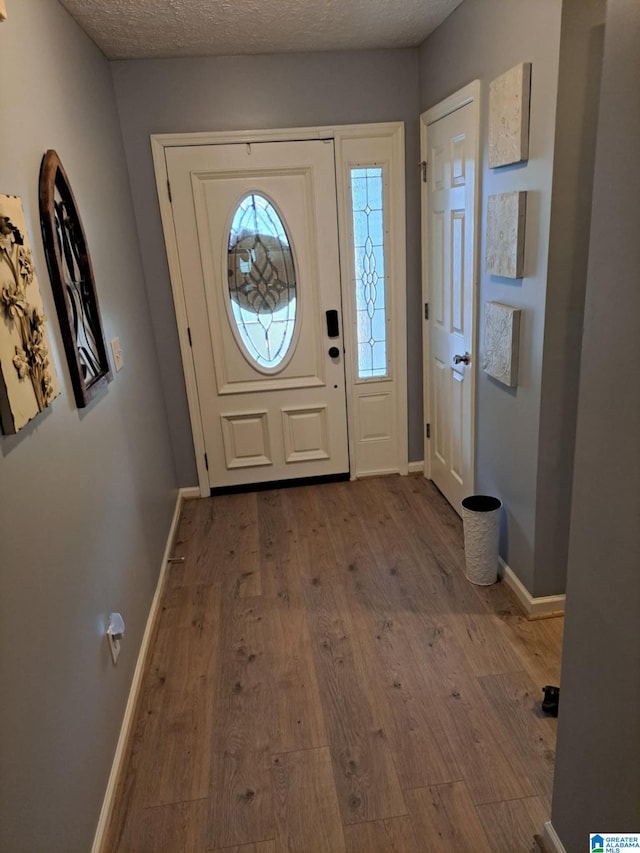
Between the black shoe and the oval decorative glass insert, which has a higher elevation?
the oval decorative glass insert

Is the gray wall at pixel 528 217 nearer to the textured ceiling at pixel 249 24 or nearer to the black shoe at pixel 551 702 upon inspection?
the textured ceiling at pixel 249 24

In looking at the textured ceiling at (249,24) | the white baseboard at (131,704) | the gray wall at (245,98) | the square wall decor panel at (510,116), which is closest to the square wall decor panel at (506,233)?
the square wall decor panel at (510,116)

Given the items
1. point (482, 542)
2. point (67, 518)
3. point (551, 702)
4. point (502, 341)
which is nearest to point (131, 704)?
point (67, 518)

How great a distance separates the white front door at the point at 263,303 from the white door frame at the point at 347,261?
4cm

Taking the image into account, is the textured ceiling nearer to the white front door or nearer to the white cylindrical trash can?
the white front door

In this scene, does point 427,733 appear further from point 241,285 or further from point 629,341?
point 241,285

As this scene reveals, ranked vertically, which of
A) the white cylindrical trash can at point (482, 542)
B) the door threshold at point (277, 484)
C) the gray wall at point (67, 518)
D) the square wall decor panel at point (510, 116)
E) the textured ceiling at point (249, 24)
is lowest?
the door threshold at point (277, 484)

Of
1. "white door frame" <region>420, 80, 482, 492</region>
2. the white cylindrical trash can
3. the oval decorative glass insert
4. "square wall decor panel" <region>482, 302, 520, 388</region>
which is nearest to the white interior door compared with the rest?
"white door frame" <region>420, 80, 482, 492</region>

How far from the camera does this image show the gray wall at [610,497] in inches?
37.4

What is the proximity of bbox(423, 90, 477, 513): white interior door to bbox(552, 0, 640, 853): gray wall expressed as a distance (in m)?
1.58

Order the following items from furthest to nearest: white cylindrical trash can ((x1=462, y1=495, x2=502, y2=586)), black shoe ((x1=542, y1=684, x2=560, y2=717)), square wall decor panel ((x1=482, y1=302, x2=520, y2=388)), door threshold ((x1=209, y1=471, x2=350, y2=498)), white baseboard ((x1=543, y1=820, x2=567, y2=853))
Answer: door threshold ((x1=209, y1=471, x2=350, y2=498)), white cylindrical trash can ((x1=462, y1=495, x2=502, y2=586)), square wall decor panel ((x1=482, y1=302, x2=520, y2=388)), black shoe ((x1=542, y1=684, x2=560, y2=717)), white baseboard ((x1=543, y1=820, x2=567, y2=853))

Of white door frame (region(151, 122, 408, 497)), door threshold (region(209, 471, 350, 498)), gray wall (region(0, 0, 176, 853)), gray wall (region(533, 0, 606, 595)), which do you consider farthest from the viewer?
door threshold (region(209, 471, 350, 498))

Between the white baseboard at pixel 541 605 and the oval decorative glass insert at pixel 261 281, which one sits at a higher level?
the oval decorative glass insert at pixel 261 281

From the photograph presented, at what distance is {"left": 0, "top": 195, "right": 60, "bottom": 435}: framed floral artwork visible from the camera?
127 cm
